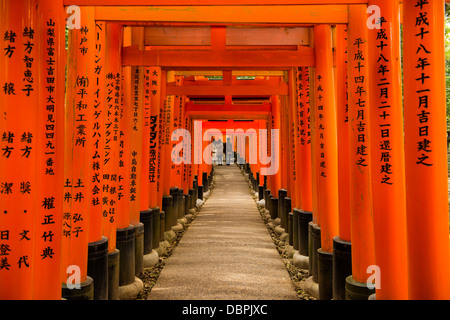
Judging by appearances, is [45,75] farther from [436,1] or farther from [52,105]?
[436,1]

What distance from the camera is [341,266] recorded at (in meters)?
3.58

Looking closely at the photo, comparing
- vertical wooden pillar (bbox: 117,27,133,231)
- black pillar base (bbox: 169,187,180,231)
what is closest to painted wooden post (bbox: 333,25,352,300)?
vertical wooden pillar (bbox: 117,27,133,231)

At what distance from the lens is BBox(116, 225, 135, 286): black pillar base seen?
4.68m

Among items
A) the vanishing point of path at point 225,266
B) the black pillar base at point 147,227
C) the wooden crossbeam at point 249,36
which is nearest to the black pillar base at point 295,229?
the vanishing point of path at point 225,266

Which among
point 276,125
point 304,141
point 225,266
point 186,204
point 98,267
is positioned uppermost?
point 276,125

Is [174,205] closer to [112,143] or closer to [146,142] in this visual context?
[146,142]

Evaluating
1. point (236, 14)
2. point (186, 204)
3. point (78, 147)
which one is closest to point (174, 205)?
point (186, 204)

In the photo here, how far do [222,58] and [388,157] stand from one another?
110 inches

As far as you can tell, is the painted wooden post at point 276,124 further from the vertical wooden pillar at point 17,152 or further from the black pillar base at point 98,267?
the vertical wooden pillar at point 17,152

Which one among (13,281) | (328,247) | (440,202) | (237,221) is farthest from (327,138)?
(237,221)

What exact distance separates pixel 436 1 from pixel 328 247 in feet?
9.53

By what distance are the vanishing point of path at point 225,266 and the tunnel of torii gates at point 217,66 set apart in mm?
564

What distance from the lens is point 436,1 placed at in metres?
2.26

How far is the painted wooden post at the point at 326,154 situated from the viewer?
13.9 feet
